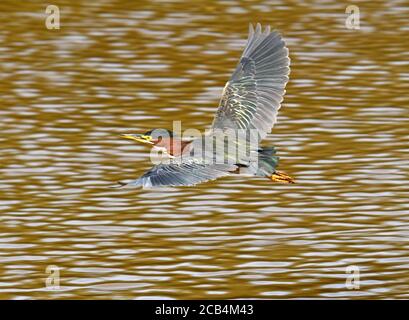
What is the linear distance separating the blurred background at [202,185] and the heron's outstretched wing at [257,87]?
84 cm

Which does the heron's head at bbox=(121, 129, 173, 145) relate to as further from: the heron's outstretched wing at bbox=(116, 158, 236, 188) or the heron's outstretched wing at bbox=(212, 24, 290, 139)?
the heron's outstretched wing at bbox=(116, 158, 236, 188)

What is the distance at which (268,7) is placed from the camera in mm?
15164

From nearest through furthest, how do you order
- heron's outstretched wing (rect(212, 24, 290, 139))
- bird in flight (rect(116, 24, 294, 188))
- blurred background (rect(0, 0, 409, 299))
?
1. bird in flight (rect(116, 24, 294, 188))
2. blurred background (rect(0, 0, 409, 299))
3. heron's outstretched wing (rect(212, 24, 290, 139))

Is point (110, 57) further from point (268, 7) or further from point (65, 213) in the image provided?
point (65, 213)

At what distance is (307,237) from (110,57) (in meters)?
5.24

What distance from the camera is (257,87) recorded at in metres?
8.61

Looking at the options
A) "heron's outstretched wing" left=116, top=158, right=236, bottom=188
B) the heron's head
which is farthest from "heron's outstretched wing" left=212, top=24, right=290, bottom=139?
"heron's outstretched wing" left=116, top=158, right=236, bottom=188

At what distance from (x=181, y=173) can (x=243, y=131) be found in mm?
1089

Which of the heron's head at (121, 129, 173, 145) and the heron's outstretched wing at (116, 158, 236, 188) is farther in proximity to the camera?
the heron's head at (121, 129, 173, 145)

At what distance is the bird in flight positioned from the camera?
25.2 feet

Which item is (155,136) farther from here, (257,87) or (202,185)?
(202,185)

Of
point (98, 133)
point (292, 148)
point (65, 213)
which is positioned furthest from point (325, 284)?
point (98, 133)

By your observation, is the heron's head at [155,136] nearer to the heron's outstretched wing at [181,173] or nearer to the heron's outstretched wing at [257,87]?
the heron's outstretched wing at [257,87]

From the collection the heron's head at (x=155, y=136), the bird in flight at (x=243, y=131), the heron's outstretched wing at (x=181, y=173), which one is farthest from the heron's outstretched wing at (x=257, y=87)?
the heron's outstretched wing at (x=181, y=173)
